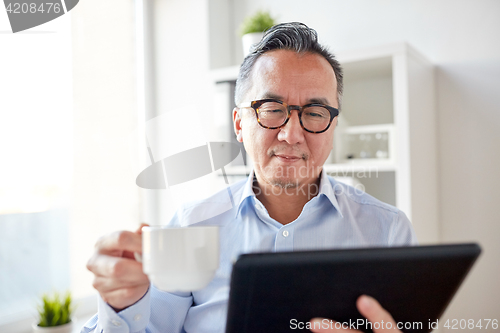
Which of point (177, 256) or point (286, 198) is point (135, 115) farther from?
point (177, 256)

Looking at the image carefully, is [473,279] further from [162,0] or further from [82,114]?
[162,0]

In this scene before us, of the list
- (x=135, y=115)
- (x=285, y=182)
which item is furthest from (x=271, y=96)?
(x=135, y=115)

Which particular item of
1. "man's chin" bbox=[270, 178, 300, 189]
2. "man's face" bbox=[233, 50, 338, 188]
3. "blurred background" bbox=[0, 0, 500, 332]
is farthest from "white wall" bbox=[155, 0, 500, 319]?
"man's chin" bbox=[270, 178, 300, 189]

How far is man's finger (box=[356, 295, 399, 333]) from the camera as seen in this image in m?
0.60

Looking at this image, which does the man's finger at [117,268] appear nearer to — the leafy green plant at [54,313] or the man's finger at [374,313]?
the man's finger at [374,313]

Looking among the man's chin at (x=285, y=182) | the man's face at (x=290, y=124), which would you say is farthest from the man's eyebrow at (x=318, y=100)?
the man's chin at (x=285, y=182)

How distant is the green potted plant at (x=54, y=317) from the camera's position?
1784 mm

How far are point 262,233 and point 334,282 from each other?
2.16ft

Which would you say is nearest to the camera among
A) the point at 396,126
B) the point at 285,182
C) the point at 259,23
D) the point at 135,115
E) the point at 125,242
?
the point at 125,242

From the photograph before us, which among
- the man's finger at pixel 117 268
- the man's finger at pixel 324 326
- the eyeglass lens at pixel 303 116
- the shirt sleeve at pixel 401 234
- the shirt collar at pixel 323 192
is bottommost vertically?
the man's finger at pixel 324 326

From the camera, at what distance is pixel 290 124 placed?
117 cm

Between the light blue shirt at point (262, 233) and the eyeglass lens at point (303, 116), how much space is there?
0.62 feet

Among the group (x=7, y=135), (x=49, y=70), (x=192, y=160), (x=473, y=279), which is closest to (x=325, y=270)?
(x=192, y=160)

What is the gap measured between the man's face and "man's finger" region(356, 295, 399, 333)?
62 centimetres
